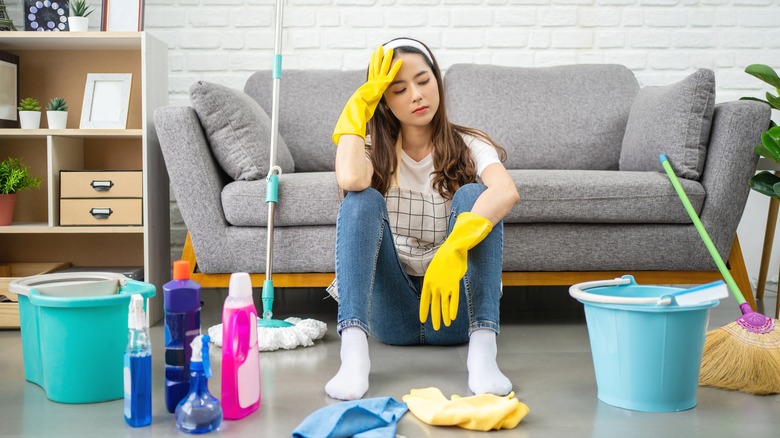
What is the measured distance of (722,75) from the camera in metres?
3.15

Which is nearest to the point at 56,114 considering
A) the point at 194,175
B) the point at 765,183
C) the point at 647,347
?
the point at 194,175

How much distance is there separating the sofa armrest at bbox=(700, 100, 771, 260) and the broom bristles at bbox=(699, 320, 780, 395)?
2.40 feet

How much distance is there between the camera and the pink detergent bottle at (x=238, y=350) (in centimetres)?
133

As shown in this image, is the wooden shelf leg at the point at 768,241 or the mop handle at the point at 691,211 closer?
the mop handle at the point at 691,211

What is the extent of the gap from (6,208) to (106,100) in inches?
18.6

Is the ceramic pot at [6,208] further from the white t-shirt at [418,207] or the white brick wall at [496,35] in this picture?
the white t-shirt at [418,207]

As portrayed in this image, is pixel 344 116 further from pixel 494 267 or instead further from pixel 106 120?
pixel 106 120

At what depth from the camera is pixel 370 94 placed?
67.5 inches

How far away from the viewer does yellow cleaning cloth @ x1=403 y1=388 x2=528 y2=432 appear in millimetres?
1316

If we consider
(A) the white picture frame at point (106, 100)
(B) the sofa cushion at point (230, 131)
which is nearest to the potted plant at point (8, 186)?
(A) the white picture frame at point (106, 100)

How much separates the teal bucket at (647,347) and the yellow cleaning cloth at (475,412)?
0.21m

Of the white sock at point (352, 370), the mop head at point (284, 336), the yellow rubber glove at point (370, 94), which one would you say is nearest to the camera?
the white sock at point (352, 370)

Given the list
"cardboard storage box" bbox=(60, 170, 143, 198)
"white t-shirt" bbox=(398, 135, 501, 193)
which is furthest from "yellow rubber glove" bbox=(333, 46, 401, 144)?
"cardboard storage box" bbox=(60, 170, 143, 198)

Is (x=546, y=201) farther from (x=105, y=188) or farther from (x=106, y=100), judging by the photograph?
(x=106, y=100)
